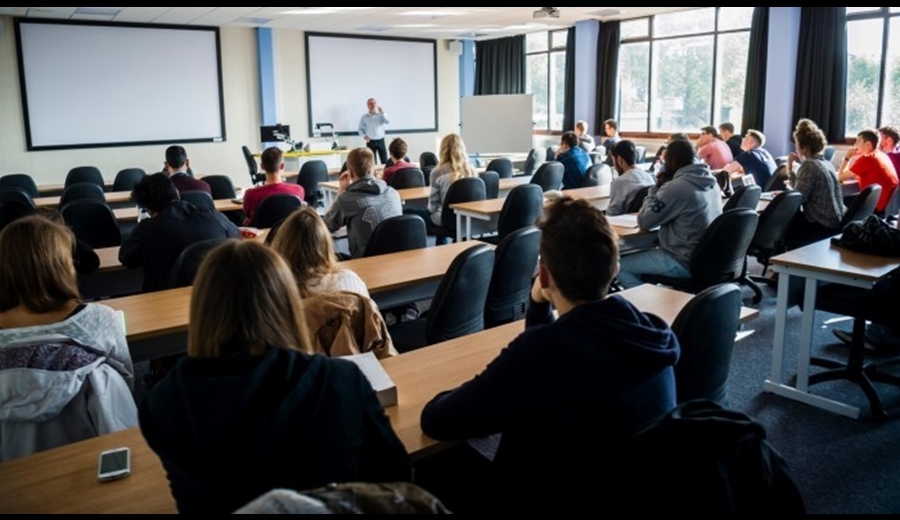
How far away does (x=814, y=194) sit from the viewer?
202 inches

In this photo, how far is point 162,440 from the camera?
1.34 m

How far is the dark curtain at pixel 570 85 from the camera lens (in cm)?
1278

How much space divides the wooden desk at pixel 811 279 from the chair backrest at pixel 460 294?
1.48m

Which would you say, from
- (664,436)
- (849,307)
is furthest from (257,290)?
(849,307)

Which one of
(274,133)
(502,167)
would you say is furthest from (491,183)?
(274,133)

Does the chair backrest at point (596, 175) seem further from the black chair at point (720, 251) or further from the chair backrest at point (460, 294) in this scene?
the chair backrest at point (460, 294)

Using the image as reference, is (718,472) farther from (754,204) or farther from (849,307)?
(754,204)

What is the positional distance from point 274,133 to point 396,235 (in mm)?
7773

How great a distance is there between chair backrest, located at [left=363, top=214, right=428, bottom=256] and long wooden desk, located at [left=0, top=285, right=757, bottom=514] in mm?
1740

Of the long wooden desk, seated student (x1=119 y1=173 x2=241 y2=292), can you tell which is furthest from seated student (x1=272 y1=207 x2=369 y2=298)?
seated student (x1=119 y1=173 x2=241 y2=292)

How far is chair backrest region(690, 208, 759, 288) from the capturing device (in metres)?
3.92

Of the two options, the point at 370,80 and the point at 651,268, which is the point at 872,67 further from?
the point at 370,80

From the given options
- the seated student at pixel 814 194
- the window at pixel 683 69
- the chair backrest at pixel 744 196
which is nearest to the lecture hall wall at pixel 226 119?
the window at pixel 683 69

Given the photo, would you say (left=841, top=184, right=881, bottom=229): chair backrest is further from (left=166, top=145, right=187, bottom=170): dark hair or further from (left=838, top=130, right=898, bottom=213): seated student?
(left=166, top=145, right=187, bottom=170): dark hair
